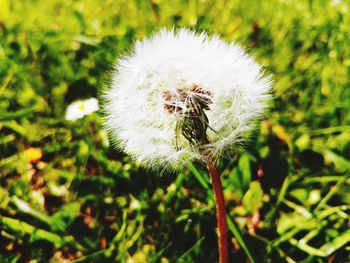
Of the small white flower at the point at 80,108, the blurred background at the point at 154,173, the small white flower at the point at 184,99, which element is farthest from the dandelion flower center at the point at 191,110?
the small white flower at the point at 80,108

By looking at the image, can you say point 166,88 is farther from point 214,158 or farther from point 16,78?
point 16,78

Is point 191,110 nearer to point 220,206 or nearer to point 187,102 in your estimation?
point 187,102

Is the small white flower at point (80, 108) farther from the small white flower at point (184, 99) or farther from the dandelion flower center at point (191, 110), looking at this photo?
the dandelion flower center at point (191, 110)

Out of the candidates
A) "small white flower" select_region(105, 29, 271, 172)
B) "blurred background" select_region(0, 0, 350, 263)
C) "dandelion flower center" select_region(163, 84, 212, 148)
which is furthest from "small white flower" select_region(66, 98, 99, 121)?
"dandelion flower center" select_region(163, 84, 212, 148)

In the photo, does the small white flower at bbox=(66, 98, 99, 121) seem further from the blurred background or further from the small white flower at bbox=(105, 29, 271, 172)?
the small white flower at bbox=(105, 29, 271, 172)

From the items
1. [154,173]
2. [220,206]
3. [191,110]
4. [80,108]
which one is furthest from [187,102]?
[80,108]

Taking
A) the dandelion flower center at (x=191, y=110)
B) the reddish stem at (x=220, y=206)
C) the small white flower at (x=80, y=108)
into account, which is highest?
the small white flower at (x=80, y=108)

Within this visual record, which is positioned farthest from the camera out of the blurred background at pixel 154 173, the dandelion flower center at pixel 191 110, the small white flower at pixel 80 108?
the small white flower at pixel 80 108

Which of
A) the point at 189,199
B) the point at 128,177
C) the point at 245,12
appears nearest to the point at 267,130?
the point at 189,199
